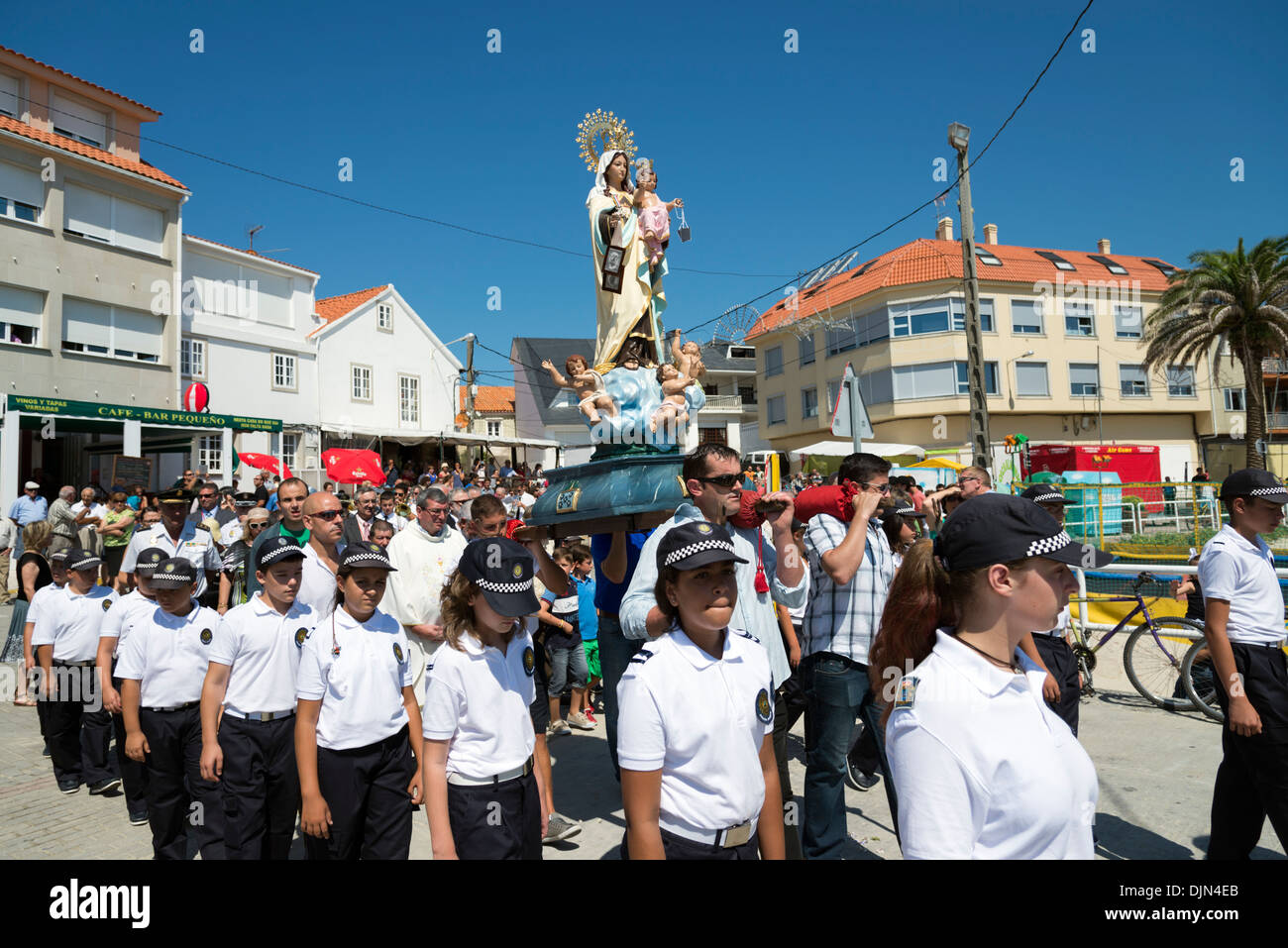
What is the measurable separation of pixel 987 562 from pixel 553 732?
6055 mm

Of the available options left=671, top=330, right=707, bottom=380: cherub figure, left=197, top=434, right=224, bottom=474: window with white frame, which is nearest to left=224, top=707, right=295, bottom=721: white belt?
left=671, top=330, right=707, bottom=380: cherub figure

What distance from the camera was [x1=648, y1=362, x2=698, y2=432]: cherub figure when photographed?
16.7 feet

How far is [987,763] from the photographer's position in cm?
171

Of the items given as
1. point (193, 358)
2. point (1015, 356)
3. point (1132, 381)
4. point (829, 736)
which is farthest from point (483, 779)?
point (1132, 381)

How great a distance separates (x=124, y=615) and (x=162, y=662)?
80cm

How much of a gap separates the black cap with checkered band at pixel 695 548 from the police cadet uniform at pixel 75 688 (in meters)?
5.69

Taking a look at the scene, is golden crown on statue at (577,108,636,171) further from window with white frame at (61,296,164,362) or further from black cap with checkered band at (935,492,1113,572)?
window with white frame at (61,296,164,362)

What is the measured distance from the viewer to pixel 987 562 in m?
1.88

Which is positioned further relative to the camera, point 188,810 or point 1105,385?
point 1105,385

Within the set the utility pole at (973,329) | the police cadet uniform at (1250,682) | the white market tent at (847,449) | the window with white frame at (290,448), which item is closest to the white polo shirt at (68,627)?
the police cadet uniform at (1250,682)

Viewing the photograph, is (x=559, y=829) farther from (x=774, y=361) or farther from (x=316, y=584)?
(x=774, y=361)

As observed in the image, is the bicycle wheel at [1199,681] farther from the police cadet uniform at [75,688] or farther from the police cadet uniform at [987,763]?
the police cadet uniform at [75,688]
